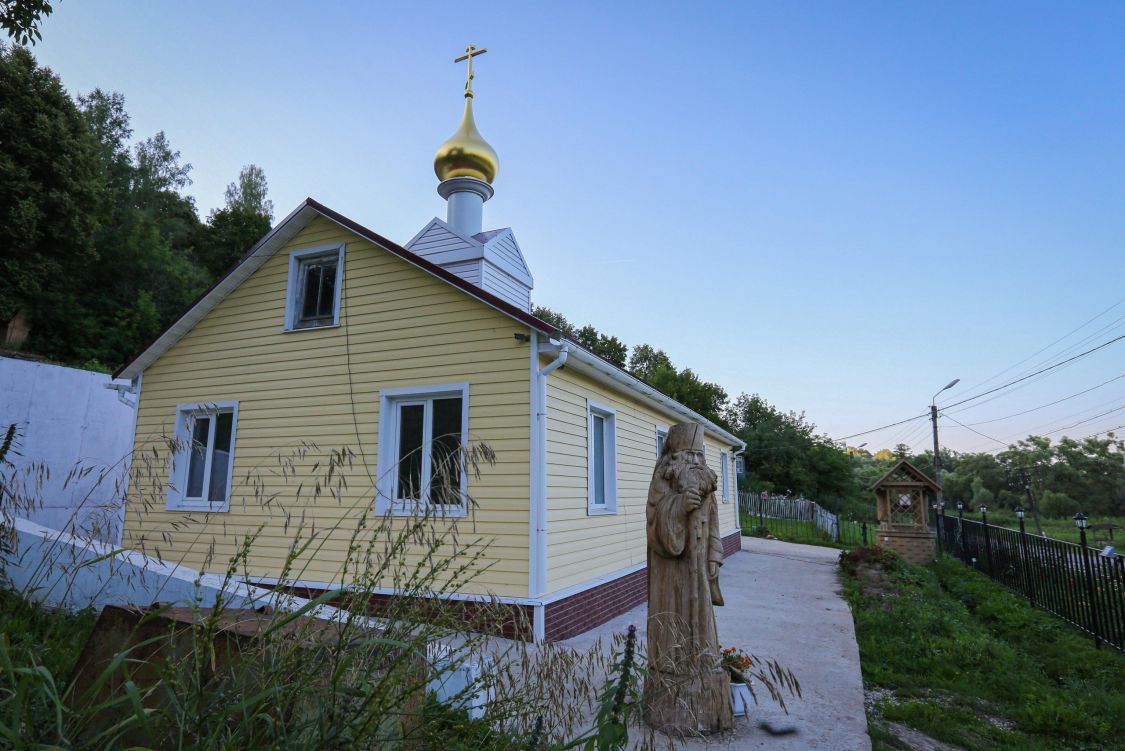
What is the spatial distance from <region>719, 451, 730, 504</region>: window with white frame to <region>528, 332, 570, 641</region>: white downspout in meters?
9.97

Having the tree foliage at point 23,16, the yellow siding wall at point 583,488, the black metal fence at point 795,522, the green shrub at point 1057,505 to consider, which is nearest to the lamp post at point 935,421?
the black metal fence at point 795,522

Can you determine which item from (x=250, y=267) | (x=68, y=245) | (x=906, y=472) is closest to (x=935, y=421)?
(x=906, y=472)

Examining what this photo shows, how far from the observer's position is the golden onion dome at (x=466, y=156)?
13.2 meters

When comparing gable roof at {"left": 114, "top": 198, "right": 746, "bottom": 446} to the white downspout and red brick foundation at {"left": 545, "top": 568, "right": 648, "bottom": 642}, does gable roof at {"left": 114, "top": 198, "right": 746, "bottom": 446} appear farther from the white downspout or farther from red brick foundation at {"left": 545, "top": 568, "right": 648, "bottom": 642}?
red brick foundation at {"left": 545, "top": 568, "right": 648, "bottom": 642}

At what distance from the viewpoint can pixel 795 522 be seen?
79.9 feet

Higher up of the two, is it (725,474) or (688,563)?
(725,474)

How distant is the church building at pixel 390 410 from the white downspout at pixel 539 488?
18 mm

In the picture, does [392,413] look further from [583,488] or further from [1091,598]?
[1091,598]

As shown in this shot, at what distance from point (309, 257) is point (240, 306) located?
56.4 inches

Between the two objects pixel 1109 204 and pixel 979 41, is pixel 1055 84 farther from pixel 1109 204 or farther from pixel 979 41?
pixel 1109 204

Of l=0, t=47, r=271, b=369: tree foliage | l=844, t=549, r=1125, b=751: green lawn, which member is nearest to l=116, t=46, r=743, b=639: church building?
l=844, t=549, r=1125, b=751: green lawn

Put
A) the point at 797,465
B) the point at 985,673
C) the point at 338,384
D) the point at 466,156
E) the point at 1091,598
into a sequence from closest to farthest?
the point at 985,673 < the point at 1091,598 < the point at 338,384 < the point at 466,156 < the point at 797,465

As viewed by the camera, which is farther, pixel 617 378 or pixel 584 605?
pixel 617 378

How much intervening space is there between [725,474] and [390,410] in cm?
1160
